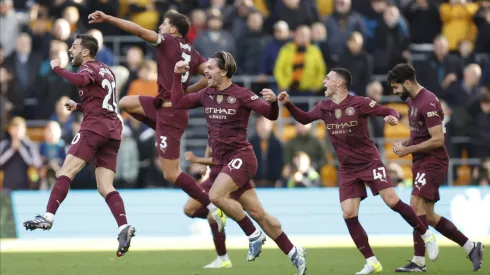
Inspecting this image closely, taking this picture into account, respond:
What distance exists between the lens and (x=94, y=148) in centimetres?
1301

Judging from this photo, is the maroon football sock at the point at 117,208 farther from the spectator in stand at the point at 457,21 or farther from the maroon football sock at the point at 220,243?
the spectator in stand at the point at 457,21

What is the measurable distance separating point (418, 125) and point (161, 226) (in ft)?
22.9

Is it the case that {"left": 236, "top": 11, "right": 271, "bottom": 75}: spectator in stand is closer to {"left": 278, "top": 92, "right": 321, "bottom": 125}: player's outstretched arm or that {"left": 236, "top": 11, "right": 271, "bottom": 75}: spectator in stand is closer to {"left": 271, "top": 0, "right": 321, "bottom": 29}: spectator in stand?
{"left": 271, "top": 0, "right": 321, "bottom": 29}: spectator in stand

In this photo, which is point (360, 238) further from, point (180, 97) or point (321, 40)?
point (321, 40)

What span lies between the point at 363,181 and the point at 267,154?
24.5 ft

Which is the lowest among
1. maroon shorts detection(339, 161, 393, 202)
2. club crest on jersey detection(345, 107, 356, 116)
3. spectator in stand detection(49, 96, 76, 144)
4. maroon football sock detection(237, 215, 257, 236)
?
maroon football sock detection(237, 215, 257, 236)

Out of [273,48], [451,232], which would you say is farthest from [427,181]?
[273,48]

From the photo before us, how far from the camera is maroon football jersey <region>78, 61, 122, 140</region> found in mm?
12969

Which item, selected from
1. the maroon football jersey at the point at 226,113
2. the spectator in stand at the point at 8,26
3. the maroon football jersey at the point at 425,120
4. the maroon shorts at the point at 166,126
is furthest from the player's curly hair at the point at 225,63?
the spectator in stand at the point at 8,26

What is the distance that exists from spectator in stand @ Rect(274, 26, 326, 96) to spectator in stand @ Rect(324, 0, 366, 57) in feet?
3.24

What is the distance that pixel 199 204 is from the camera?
47.4 feet

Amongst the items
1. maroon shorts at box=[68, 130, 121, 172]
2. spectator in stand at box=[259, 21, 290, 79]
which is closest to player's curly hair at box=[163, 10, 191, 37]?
maroon shorts at box=[68, 130, 121, 172]

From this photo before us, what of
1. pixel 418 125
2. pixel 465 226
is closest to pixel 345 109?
pixel 418 125

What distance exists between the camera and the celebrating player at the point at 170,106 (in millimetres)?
14000
